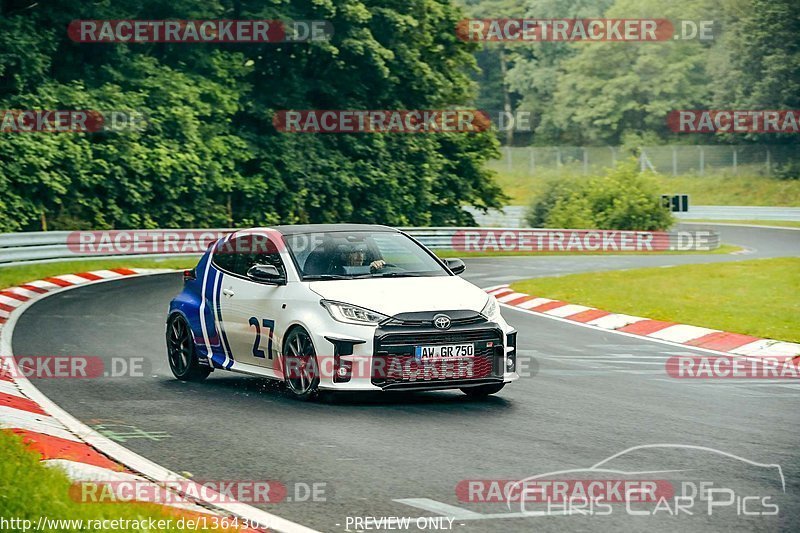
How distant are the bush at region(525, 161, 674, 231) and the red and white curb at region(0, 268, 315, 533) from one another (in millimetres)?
45275

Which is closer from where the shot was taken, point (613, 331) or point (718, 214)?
point (613, 331)

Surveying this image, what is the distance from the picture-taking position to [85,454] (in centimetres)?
884

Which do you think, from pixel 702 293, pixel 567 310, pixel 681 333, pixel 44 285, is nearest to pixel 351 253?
pixel 681 333

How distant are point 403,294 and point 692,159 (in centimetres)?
7414

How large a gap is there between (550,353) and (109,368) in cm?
505

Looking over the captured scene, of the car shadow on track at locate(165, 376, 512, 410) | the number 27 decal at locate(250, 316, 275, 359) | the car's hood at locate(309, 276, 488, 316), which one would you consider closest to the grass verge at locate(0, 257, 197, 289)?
the car shadow on track at locate(165, 376, 512, 410)

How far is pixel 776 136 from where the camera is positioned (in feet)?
278

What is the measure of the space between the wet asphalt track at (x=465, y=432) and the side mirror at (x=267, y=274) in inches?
40.5

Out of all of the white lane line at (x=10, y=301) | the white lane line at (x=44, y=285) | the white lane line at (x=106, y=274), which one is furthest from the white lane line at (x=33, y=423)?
the white lane line at (x=106, y=274)

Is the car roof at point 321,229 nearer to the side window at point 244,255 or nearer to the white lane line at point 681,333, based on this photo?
the side window at point 244,255

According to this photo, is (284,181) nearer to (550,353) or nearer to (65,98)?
(65,98)

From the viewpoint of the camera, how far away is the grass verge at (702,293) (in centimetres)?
1903

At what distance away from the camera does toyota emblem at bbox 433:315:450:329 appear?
11.1 meters

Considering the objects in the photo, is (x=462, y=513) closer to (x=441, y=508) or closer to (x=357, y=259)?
(x=441, y=508)
